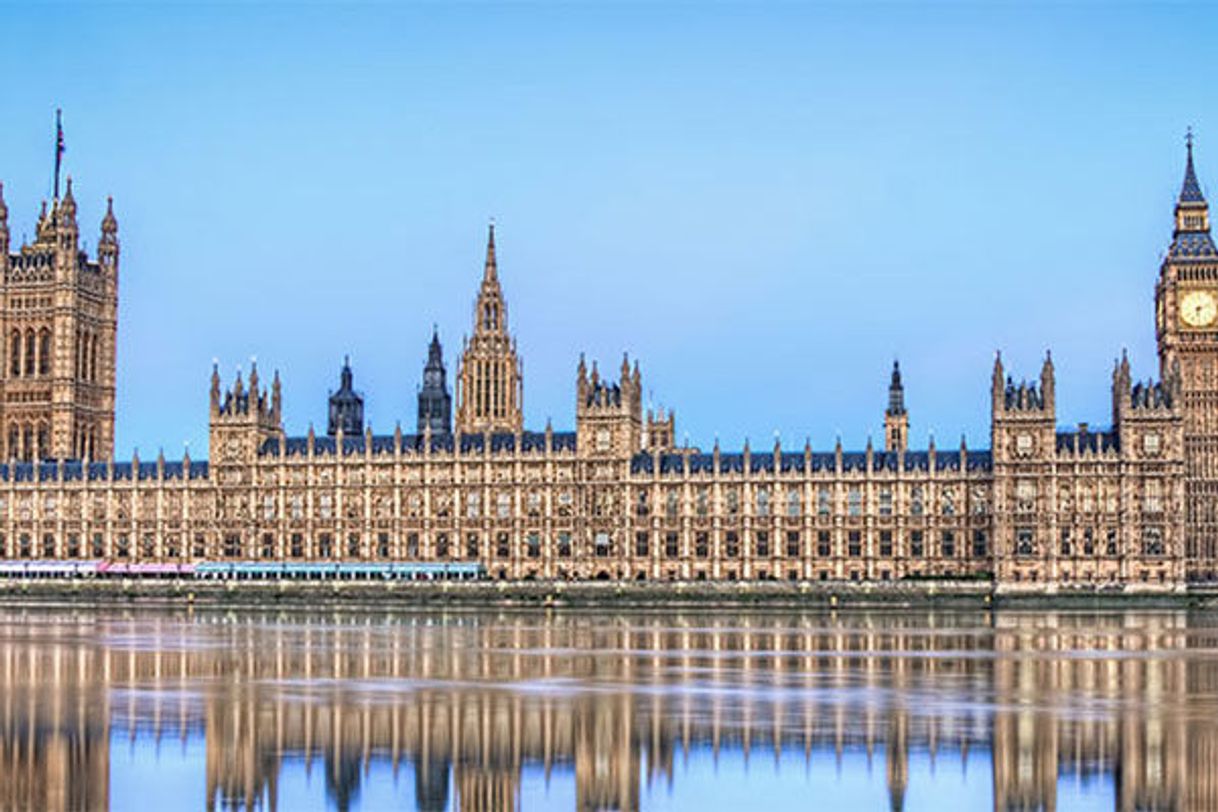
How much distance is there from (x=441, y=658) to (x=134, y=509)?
104 meters

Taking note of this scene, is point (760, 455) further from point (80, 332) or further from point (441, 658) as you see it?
point (441, 658)

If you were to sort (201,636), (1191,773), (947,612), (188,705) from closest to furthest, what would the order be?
(1191,773)
(188,705)
(201,636)
(947,612)

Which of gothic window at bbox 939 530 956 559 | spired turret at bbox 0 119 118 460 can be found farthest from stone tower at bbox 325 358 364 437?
gothic window at bbox 939 530 956 559

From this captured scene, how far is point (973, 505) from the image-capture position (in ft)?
473

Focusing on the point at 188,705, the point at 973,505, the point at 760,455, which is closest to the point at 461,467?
the point at 760,455

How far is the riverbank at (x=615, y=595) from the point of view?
128 metres

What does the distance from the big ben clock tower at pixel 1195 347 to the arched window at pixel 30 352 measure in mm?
102991

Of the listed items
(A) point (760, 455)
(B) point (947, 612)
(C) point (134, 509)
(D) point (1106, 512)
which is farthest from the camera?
(C) point (134, 509)

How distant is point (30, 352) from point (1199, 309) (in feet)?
348

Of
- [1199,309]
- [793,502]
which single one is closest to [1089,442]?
[793,502]

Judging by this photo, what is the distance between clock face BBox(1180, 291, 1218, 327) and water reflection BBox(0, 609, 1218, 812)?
94.5 m

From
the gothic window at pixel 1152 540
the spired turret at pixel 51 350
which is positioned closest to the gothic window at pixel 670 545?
the gothic window at pixel 1152 540

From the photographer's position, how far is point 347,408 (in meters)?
194

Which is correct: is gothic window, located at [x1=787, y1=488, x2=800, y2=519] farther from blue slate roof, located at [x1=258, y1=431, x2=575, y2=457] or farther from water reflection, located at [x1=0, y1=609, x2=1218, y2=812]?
water reflection, located at [x1=0, y1=609, x2=1218, y2=812]
